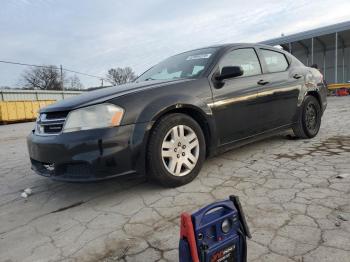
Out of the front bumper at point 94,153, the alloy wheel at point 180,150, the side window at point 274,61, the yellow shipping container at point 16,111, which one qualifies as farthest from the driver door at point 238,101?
the yellow shipping container at point 16,111

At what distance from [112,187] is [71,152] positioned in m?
0.76

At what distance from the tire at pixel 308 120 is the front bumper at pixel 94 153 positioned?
288 cm

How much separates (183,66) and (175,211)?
6.30 ft

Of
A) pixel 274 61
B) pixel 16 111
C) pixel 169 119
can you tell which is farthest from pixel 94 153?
pixel 16 111

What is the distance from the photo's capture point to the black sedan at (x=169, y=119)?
104 inches

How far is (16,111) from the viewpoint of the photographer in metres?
19.5

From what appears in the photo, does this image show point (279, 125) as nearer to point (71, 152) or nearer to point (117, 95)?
point (117, 95)

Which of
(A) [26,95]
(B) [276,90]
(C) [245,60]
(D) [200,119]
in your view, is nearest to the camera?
(D) [200,119]

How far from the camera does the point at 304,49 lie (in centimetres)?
2344

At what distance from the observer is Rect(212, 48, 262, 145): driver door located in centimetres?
336

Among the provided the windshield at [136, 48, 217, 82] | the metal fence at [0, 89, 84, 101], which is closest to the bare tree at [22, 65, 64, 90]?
the metal fence at [0, 89, 84, 101]

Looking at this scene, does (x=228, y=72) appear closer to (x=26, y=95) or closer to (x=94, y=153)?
(x=94, y=153)

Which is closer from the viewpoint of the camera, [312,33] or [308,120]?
[308,120]

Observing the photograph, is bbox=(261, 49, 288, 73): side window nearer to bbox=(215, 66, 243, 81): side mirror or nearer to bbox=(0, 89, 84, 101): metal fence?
bbox=(215, 66, 243, 81): side mirror
